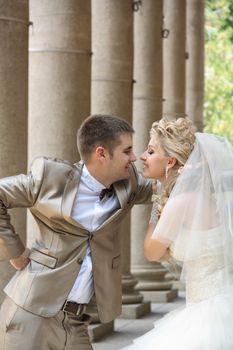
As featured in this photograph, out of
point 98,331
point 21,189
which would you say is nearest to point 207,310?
point 21,189

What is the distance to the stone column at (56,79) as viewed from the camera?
11.7m

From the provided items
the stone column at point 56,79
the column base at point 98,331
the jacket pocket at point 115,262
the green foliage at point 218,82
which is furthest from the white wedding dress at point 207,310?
the green foliage at point 218,82

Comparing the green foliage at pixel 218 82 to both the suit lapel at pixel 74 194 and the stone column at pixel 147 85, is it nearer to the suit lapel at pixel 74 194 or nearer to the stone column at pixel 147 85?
the stone column at pixel 147 85

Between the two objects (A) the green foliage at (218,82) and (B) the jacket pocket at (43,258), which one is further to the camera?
(A) the green foliage at (218,82)

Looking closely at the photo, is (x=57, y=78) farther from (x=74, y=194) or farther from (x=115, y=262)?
(x=74, y=194)

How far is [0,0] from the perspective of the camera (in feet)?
30.9

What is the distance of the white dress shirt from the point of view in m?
6.68

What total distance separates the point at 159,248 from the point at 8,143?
3.35 m

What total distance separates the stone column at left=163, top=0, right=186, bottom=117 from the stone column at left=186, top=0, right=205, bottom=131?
367 cm

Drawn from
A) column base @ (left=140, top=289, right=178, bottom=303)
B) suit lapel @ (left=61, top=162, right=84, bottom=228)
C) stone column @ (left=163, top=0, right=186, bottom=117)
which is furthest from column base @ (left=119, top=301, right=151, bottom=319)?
suit lapel @ (left=61, top=162, right=84, bottom=228)

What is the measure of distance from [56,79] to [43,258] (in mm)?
5260

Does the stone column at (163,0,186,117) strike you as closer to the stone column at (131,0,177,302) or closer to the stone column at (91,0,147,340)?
the stone column at (131,0,177,302)

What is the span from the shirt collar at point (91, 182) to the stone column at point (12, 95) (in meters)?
2.81

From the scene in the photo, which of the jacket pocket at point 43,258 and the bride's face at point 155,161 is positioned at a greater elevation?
the bride's face at point 155,161
